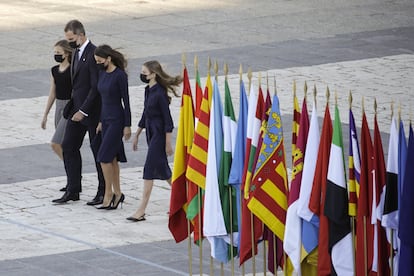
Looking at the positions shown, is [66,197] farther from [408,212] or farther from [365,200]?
[408,212]

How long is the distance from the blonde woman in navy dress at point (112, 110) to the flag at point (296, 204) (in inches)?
169

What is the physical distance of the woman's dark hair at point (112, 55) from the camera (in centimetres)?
1392

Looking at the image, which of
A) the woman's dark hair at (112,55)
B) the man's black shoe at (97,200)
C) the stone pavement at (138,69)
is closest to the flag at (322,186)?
the stone pavement at (138,69)

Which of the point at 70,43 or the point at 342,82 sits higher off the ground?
the point at 70,43

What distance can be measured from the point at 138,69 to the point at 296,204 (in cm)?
1239

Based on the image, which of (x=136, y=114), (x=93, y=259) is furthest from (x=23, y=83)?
(x=93, y=259)

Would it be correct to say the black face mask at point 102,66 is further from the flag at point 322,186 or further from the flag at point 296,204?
the flag at point 322,186

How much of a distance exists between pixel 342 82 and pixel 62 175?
631 centimetres

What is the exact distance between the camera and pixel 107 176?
1426 cm

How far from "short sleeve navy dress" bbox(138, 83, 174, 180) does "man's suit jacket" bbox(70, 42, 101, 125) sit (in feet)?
2.64

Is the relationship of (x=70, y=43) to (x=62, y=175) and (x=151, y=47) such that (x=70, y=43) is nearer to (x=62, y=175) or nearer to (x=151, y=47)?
(x=62, y=175)

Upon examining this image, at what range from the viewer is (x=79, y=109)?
14.5 metres

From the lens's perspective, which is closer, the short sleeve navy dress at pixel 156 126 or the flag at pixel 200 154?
the flag at pixel 200 154

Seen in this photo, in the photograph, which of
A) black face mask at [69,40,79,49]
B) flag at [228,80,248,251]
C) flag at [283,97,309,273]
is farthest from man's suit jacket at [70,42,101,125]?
flag at [283,97,309,273]
